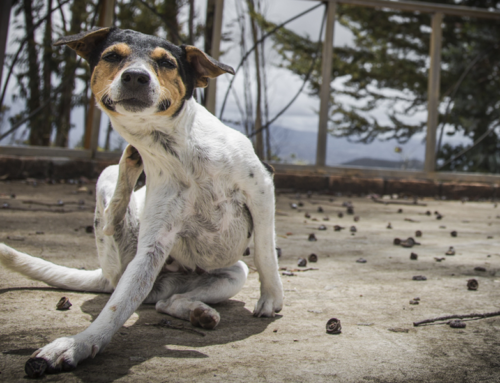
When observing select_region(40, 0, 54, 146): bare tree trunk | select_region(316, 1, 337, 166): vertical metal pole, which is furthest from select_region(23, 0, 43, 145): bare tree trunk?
select_region(316, 1, 337, 166): vertical metal pole

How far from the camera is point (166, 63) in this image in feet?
7.19

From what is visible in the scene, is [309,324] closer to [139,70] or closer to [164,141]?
[164,141]

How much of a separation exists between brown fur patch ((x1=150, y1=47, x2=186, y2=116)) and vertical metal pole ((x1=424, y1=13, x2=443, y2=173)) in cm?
677

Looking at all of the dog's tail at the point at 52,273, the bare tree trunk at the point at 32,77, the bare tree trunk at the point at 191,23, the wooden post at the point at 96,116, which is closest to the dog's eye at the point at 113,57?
the dog's tail at the point at 52,273

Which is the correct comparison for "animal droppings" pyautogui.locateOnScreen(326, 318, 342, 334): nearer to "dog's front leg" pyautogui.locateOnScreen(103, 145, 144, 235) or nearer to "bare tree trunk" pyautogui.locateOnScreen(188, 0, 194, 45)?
"dog's front leg" pyautogui.locateOnScreen(103, 145, 144, 235)

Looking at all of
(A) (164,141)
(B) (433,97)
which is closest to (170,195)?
(A) (164,141)

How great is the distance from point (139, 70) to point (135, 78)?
37 millimetres

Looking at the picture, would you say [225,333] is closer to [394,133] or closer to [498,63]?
[394,133]

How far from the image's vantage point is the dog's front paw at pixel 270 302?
7.81 ft

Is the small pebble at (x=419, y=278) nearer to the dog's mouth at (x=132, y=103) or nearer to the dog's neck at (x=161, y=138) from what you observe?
the dog's neck at (x=161, y=138)

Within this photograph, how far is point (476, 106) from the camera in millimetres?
10742

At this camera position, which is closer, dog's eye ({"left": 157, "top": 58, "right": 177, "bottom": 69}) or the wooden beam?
dog's eye ({"left": 157, "top": 58, "right": 177, "bottom": 69})

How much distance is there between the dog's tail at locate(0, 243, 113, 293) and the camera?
2.58 metres

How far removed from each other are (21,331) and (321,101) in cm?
644
